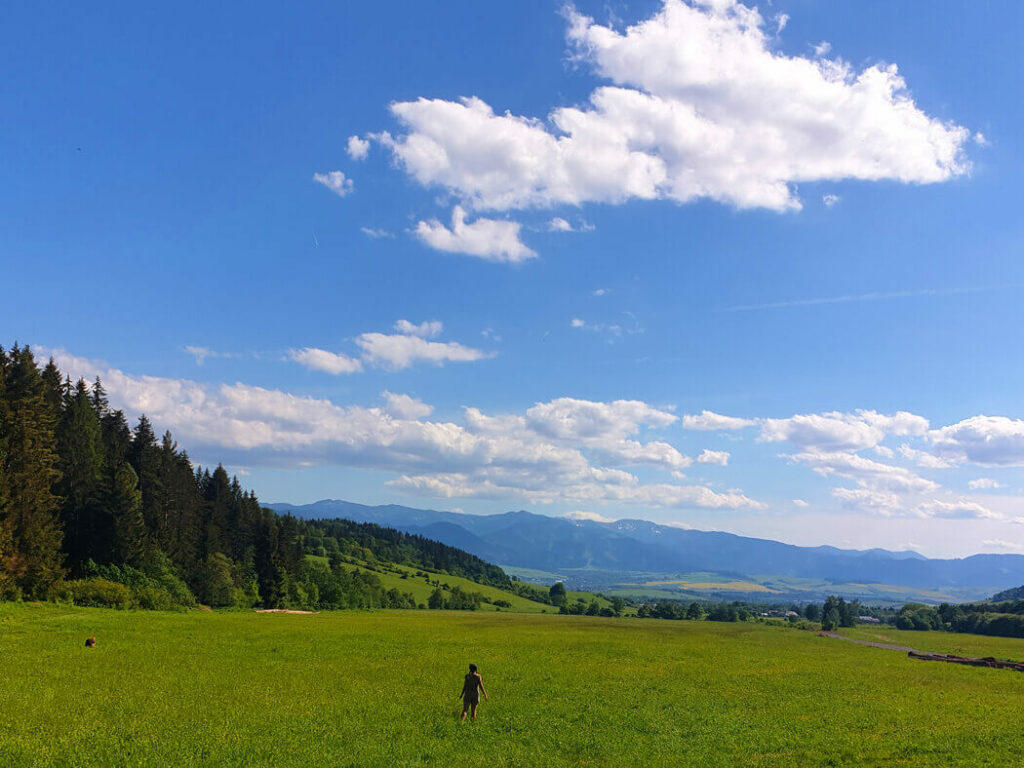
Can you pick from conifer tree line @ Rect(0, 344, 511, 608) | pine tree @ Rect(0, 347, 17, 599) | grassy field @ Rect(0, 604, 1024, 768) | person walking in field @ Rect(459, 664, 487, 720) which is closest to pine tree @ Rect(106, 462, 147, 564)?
conifer tree line @ Rect(0, 344, 511, 608)

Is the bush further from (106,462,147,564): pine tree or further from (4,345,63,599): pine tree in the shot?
(106,462,147,564): pine tree

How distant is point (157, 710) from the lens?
2775 centimetres

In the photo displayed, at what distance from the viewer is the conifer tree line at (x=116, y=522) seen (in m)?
65.9

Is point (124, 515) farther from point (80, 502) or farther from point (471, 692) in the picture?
point (471, 692)

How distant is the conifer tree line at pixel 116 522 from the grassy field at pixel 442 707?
13.7m

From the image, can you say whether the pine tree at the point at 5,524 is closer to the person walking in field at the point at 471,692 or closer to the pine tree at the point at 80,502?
the pine tree at the point at 80,502

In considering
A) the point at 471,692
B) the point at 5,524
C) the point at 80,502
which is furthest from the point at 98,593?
the point at 471,692

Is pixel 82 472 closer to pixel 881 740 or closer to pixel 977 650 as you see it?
pixel 881 740

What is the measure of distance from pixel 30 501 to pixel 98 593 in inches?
537

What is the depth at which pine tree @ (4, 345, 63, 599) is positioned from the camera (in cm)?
6419

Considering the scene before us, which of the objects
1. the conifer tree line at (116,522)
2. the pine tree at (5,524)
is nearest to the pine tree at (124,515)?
the conifer tree line at (116,522)

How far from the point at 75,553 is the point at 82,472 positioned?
36.3ft

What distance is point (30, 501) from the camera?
217 feet

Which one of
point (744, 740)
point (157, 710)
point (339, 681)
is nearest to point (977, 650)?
point (744, 740)
